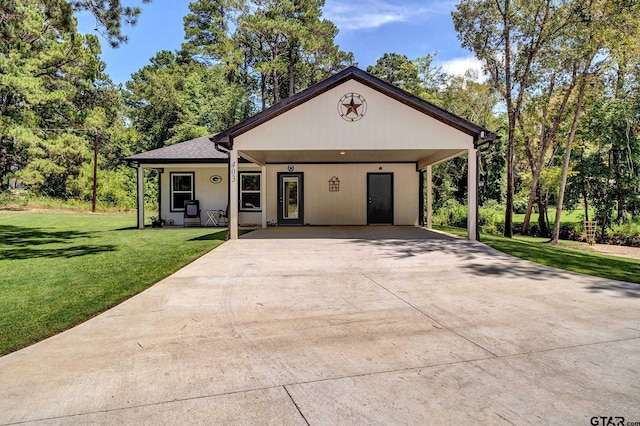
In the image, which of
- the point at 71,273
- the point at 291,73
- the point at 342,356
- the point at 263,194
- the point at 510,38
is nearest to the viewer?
the point at 342,356

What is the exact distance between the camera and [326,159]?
14.0 metres

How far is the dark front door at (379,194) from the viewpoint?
1489 cm

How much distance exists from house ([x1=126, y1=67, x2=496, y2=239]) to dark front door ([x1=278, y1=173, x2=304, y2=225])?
0.04 meters

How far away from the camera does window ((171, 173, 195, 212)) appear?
47.7 feet

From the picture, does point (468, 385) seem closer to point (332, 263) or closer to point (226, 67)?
point (332, 263)

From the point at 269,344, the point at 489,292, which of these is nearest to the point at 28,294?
the point at 269,344

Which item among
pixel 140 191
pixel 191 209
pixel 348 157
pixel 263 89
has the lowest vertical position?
pixel 191 209

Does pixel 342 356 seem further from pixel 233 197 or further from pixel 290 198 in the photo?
pixel 290 198

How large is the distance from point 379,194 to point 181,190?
7.68 m

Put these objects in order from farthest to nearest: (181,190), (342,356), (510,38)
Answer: (510,38) → (181,190) → (342,356)

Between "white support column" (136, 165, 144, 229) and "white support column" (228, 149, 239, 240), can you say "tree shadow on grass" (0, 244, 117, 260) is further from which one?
"white support column" (136, 165, 144, 229)

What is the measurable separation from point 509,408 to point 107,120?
32.5 m

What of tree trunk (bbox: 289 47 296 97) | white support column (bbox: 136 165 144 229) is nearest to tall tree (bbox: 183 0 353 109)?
tree trunk (bbox: 289 47 296 97)

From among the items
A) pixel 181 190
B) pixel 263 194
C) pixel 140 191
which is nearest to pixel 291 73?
pixel 181 190
